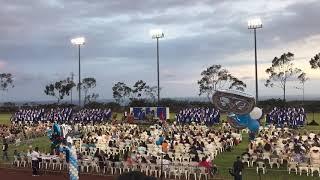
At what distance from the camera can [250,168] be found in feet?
78.0

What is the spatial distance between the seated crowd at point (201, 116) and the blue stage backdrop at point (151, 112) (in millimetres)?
3113

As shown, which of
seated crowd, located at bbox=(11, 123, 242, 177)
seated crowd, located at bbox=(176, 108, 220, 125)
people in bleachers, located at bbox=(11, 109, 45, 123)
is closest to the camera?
seated crowd, located at bbox=(11, 123, 242, 177)

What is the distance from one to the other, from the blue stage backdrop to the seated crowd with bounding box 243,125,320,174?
2665cm

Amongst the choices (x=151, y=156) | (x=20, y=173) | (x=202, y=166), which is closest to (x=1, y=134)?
(x=20, y=173)

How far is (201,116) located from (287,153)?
25.8 m

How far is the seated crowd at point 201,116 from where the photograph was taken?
4938 cm

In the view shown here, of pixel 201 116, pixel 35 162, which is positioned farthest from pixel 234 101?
pixel 201 116

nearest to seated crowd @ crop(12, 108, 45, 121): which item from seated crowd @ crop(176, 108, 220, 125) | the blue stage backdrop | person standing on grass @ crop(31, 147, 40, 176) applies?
the blue stage backdrop

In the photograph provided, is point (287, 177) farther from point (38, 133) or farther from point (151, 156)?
point (38, 133)

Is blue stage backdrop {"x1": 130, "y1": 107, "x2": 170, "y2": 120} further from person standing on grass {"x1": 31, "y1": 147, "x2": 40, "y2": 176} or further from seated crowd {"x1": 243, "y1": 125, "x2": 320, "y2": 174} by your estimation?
person standing on grass {"x1": 31, "y1": 147, "x2": 40, "y2": 176}

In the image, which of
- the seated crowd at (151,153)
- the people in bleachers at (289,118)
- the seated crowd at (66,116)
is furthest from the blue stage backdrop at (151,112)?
the seated crowd at (151,153)

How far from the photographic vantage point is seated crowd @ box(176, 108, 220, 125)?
49375 millimetres

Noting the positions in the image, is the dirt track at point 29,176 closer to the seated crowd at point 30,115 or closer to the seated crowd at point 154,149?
the seated crowd at point 154,149

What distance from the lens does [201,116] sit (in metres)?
49.9
